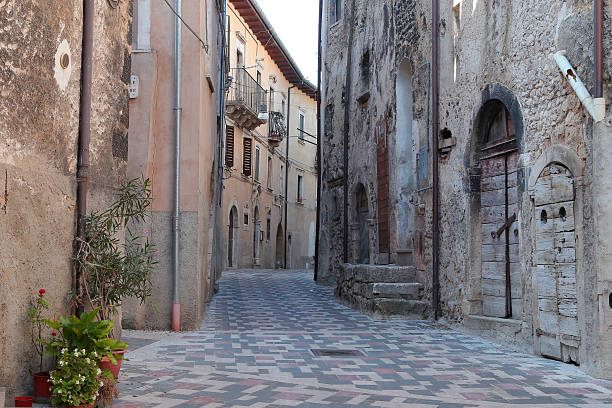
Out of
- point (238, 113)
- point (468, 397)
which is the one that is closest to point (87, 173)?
point (468, 397)

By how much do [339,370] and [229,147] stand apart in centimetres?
1858

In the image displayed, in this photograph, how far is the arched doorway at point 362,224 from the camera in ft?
55.2

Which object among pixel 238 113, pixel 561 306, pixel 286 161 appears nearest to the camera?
pixel 561 306

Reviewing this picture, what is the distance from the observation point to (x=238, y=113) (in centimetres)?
2494

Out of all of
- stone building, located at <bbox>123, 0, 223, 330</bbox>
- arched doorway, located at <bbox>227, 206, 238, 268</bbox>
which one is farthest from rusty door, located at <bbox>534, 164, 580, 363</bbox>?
arched doorway, located at <bbox>227, 206, 238, 268</bbox>

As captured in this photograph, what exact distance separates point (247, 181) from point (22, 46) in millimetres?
23337

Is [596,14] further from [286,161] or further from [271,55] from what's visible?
[286,161]

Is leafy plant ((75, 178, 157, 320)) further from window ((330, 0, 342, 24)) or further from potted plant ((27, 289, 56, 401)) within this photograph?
window ((330, 0, 342, 24))

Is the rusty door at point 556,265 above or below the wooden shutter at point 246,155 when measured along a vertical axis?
below

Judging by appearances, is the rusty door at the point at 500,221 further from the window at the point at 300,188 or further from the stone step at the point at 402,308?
the window at the point at 300,188

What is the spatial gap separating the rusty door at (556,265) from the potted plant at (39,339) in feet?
15.9

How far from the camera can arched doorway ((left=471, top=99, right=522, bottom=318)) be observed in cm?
863

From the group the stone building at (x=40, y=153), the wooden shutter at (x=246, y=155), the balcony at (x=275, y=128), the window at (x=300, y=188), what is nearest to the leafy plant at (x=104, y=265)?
the stone building at (x=40, y=153)

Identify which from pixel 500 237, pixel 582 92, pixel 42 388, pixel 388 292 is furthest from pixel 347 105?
pixel 42 388
